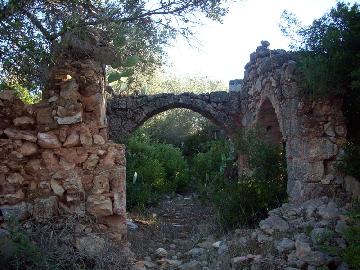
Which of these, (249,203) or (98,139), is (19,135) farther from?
(249,203)

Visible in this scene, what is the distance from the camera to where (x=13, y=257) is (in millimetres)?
3783

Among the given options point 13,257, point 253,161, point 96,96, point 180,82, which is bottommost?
point 13,257

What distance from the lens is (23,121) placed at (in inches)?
181

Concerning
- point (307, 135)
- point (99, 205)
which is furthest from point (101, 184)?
point (307, 135)

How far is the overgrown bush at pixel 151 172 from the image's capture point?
10.1 m

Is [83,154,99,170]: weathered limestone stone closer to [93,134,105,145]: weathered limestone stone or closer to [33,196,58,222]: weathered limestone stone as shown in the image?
[93,134,105,145]: weathered limestone stone

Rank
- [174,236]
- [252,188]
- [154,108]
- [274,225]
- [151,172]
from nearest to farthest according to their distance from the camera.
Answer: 1. [274,225]
2. [252,188]
3. [174,236]
4. [154,108]
5. [151,172]

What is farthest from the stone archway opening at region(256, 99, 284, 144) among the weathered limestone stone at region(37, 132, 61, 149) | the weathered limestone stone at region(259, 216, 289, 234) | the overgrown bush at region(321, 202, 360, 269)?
the weathered limestone stone at region(37, 132, 61, 149)

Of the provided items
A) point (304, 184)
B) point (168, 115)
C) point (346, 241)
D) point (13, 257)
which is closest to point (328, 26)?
point (304, 184)

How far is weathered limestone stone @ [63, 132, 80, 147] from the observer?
459 cm

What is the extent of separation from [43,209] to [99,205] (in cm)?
55

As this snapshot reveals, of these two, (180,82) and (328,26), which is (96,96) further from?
(180,82)

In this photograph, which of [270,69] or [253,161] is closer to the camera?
[253,161]

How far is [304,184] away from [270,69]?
273 centimetres
